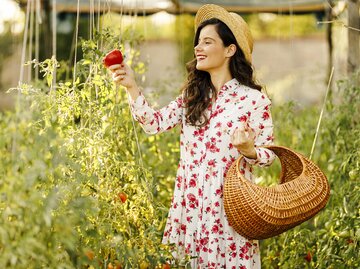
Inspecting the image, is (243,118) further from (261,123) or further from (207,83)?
(207,83)

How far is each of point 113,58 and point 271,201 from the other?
629mm

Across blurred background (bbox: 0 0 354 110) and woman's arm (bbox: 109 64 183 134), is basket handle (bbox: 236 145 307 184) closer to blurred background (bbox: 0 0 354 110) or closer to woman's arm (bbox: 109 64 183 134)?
woman's arm (bbox: 109 64 183 134)

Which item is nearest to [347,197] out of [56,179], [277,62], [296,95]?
[56,179]

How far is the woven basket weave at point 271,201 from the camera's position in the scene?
2250 millimetres

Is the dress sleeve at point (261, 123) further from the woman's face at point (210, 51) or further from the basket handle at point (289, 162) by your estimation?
the woman's face at point (210, 51)

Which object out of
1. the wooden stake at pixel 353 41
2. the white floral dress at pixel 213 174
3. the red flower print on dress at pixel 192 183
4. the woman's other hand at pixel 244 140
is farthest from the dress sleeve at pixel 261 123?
the wooden stake at pixel 353 41

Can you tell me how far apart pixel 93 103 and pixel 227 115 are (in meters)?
0.42

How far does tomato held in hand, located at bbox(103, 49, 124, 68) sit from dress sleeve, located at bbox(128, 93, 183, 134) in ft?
0.53

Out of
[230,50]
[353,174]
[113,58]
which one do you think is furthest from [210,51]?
[353,174]

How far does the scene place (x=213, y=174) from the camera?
2477 millimetres

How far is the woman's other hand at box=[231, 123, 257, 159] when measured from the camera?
7.39 ft

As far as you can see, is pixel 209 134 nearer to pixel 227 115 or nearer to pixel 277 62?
pixel 227 115

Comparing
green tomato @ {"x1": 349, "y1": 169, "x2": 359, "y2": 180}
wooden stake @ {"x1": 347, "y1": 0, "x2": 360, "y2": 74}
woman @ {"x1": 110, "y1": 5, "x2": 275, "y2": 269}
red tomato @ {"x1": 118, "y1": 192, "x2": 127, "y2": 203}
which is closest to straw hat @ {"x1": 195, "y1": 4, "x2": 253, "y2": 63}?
woman @ {"x1": 110, "y1": 5, "x2": 275, "y2": 269}

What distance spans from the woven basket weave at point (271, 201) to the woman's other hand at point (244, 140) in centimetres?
4
